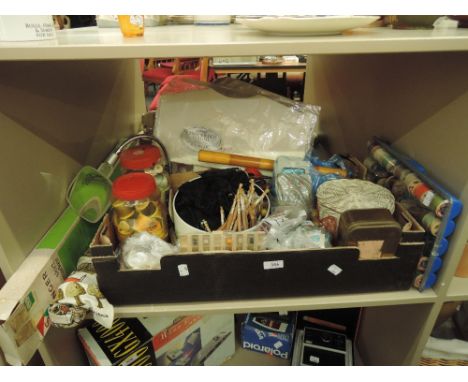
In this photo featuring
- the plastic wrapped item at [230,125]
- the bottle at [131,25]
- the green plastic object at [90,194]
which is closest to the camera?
the bottle at [131,25]

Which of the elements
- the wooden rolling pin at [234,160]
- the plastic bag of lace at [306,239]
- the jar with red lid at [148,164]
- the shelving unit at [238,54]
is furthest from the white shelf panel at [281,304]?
the wooden rolling pin at [234,160]

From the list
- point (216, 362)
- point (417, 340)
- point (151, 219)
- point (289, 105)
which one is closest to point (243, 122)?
point (289, 105)

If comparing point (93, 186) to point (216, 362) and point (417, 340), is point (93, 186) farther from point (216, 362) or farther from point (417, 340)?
point (417, 340)

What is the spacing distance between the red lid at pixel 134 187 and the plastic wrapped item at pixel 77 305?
6.3 inches

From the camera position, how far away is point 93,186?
778 millimetres

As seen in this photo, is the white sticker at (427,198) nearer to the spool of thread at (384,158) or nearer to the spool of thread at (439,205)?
the spool of thread at (439,205)

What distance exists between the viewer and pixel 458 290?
2.11 feet

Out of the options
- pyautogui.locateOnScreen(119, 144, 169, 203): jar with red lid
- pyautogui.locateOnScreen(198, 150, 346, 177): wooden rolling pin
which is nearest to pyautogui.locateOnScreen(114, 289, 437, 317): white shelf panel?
pyautogui.locateOnScreen(119, 144, 169, 203): jar with red lid

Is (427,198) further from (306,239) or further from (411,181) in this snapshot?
(306,239)

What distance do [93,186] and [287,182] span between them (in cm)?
44

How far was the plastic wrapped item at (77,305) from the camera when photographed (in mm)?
544

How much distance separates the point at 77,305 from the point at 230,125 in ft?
1.76

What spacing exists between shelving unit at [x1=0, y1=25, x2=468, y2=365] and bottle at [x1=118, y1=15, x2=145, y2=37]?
2 cm

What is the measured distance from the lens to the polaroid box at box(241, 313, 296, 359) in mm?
1045
